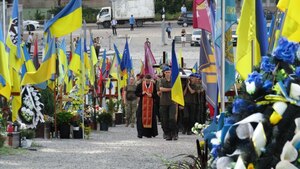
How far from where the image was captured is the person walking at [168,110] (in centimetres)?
2178

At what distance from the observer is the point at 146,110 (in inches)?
877

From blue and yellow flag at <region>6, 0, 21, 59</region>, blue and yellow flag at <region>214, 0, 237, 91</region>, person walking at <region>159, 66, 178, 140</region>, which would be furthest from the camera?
person walking at <region>159, 66, 178, 140</region>

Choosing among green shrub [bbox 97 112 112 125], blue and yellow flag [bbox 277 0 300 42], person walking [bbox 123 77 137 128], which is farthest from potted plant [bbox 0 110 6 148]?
blue and yellow flag [bbox 277 0 300 42]

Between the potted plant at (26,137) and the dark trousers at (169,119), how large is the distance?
306cm

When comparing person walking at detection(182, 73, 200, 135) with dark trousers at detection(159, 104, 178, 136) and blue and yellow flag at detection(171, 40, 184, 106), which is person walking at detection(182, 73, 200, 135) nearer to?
dark trousers at detection(159, 104, 178, 136)

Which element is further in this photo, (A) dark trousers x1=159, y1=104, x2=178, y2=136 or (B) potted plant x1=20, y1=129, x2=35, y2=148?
(A) dark trousers x1=159, y1=104, x2=178, y2=136

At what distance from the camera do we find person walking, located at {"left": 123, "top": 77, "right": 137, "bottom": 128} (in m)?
28.3

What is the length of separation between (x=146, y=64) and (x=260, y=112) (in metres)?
22.2

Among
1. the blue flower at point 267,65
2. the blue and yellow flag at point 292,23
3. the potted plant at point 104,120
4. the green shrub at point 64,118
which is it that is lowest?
the potted plant at point 104,120

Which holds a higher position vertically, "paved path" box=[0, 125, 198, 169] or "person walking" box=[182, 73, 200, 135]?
"person walking" box=[182, 73, 200, 135]

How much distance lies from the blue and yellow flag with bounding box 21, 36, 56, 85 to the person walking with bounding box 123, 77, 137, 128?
20.3ft

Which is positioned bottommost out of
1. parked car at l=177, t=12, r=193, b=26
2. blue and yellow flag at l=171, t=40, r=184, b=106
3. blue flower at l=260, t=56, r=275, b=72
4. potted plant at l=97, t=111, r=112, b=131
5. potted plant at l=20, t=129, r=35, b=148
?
potted plant at l=97, t=111, r=112, b=131

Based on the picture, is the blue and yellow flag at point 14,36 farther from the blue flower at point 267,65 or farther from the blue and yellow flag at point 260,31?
the blue flower at point 267,65

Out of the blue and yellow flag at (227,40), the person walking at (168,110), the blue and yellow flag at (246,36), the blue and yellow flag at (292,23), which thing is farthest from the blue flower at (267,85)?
the person walking at (168,110)
